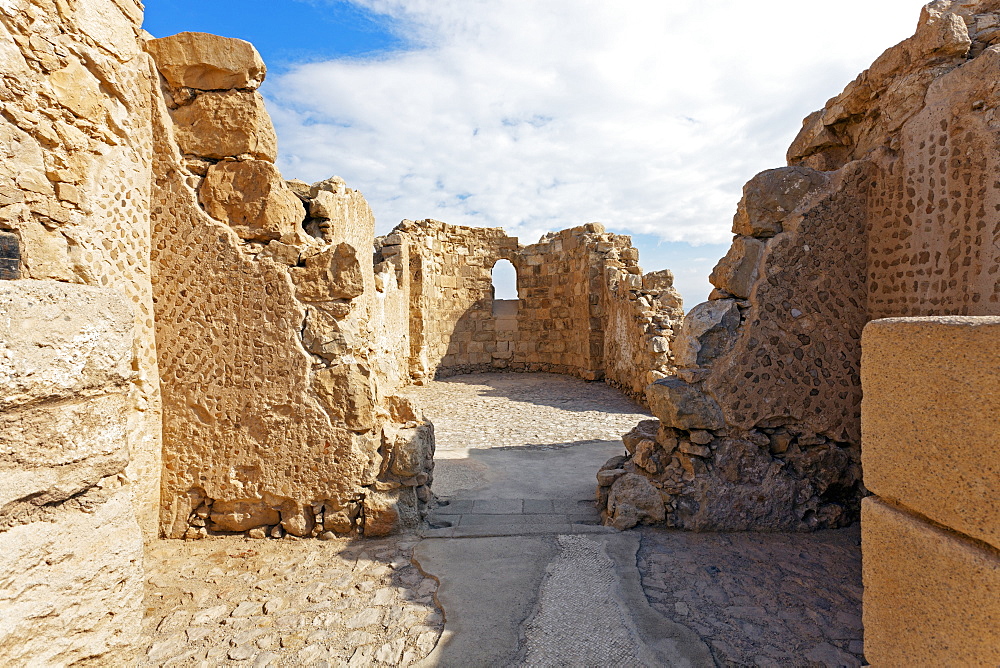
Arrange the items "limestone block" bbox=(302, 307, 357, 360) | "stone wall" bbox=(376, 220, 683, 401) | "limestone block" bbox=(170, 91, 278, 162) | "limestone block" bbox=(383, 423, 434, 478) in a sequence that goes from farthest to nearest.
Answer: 1. "stone wall" bbox=(376, 220, 683, 401)
2. "limestone block" bbox=(383, 423, 434, 478)
3. "limestone block" bbox=(302, 307, 357, 360)
4. "limestone block" bbox=(170, 91, 278, 162)

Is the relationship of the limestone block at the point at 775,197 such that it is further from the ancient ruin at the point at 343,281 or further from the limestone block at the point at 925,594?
the limestone block at the point at 925,594

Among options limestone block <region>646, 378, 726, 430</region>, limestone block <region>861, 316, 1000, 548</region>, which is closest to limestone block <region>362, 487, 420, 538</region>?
limestone block <region>646, 378, 726, 430</region>

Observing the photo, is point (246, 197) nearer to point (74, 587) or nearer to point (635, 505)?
point (74, 587)

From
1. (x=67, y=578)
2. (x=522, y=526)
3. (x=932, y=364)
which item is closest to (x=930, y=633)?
(x=932, y=364)

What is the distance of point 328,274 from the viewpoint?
3.63 metres

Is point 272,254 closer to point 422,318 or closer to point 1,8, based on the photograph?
point 1,8

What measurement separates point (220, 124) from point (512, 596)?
3493 mm

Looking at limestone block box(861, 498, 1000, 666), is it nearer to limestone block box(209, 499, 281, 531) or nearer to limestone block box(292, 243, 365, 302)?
limestone block box(292, 243, 365, 302)

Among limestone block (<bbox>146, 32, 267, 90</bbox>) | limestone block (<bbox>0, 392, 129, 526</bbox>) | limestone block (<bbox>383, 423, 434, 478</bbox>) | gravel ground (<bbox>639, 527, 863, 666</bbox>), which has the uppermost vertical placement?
limestone block (<bbox>146, 32, 267, 90</bbox>)

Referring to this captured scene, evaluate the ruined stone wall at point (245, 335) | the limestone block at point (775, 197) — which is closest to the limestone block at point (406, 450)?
the ruined stone wall at point (245, 335)

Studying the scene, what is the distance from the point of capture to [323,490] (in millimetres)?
3664

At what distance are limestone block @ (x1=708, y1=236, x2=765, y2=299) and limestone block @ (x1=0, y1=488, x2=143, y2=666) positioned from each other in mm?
3772

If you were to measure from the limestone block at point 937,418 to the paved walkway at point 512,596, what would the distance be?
1.43 metres

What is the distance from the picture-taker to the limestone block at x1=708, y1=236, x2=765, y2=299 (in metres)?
3.88
